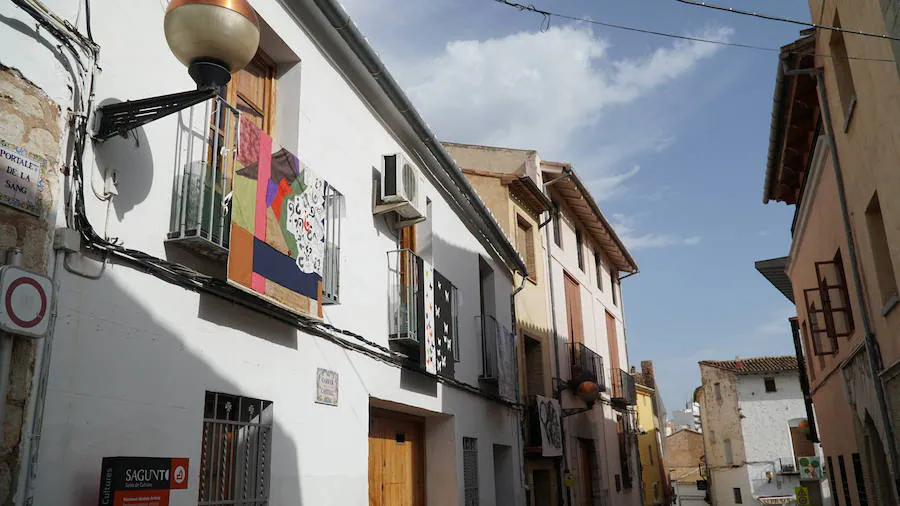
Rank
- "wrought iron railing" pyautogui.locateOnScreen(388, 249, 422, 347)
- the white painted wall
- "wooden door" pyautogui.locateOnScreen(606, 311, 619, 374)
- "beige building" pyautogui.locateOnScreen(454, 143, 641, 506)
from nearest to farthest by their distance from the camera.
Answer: the white painted wall → "wrought iron railing" pyautogui.locateOnScreen(388, 249, 422, 347) → "beige building" pyautogui.locateOnScreen(454, 143, 641, 506) → "wooden door" pyautogui.locateOnScreen(606, 311, 619, 374)

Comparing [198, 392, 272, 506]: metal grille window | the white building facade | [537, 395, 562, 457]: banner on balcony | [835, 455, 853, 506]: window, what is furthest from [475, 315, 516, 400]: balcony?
the white building facade

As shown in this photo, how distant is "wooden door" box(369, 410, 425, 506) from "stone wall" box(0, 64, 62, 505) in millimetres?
4827

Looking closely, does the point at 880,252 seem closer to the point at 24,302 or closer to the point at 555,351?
the point at 555,351

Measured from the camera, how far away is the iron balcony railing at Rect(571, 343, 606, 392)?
1699cm

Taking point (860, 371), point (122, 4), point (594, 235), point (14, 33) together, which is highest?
point (594, 235)

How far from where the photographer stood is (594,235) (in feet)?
71.4

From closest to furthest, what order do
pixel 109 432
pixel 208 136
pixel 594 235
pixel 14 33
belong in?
pixel 14 33
pixel 109 432
pixel 208 136
pixel 594 235

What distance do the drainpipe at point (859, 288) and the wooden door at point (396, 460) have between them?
566 cm

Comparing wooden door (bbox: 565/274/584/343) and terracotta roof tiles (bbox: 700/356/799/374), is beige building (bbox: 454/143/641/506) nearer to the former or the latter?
wooden door (bbox: 565/274/584/343)

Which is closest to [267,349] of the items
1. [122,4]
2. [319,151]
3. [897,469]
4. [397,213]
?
[319,151]

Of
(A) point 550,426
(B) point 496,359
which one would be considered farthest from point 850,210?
(A) point 550,426

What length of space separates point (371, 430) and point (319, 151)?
10.3 feet

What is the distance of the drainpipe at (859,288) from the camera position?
29.1 feet

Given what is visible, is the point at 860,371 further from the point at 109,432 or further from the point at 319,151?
the point at 109,432
